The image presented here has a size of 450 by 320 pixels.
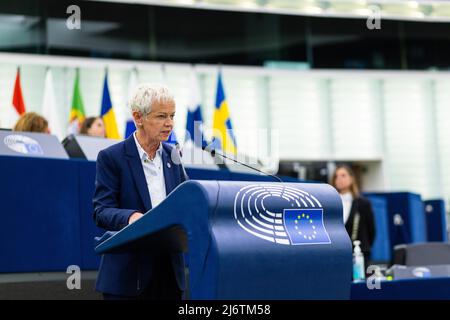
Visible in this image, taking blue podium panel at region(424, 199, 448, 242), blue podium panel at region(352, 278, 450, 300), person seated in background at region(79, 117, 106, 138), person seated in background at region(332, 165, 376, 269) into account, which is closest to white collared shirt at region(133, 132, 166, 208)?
blue podium panel at region(352, 278, 450, 300)

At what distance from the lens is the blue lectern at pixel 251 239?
7.47 feet

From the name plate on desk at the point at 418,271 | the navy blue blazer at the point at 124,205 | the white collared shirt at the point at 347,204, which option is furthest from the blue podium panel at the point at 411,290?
the white collared shirt at the point at 347,204

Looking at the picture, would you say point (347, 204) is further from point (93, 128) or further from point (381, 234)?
point (381, 234)

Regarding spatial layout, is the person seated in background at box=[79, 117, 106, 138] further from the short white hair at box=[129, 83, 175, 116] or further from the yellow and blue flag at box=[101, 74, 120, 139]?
the short white hair at box=[129, 83, 175, 116]

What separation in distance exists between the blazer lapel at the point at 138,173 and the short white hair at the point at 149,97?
145 millimetres

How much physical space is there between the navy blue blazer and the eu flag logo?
47cm

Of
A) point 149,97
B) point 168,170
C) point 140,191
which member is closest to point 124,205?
point 140,191

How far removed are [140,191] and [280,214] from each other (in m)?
0.56

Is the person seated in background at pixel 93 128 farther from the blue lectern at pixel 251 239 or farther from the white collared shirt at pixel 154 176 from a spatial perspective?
the blue lectern at pixel 251 239

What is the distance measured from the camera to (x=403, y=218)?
10672 millimetres

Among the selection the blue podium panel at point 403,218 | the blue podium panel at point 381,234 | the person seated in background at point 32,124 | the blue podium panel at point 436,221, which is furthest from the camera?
the blue podium panel at point 436,221

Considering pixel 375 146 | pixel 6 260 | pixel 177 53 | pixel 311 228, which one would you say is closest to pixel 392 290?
pixel 311 228
